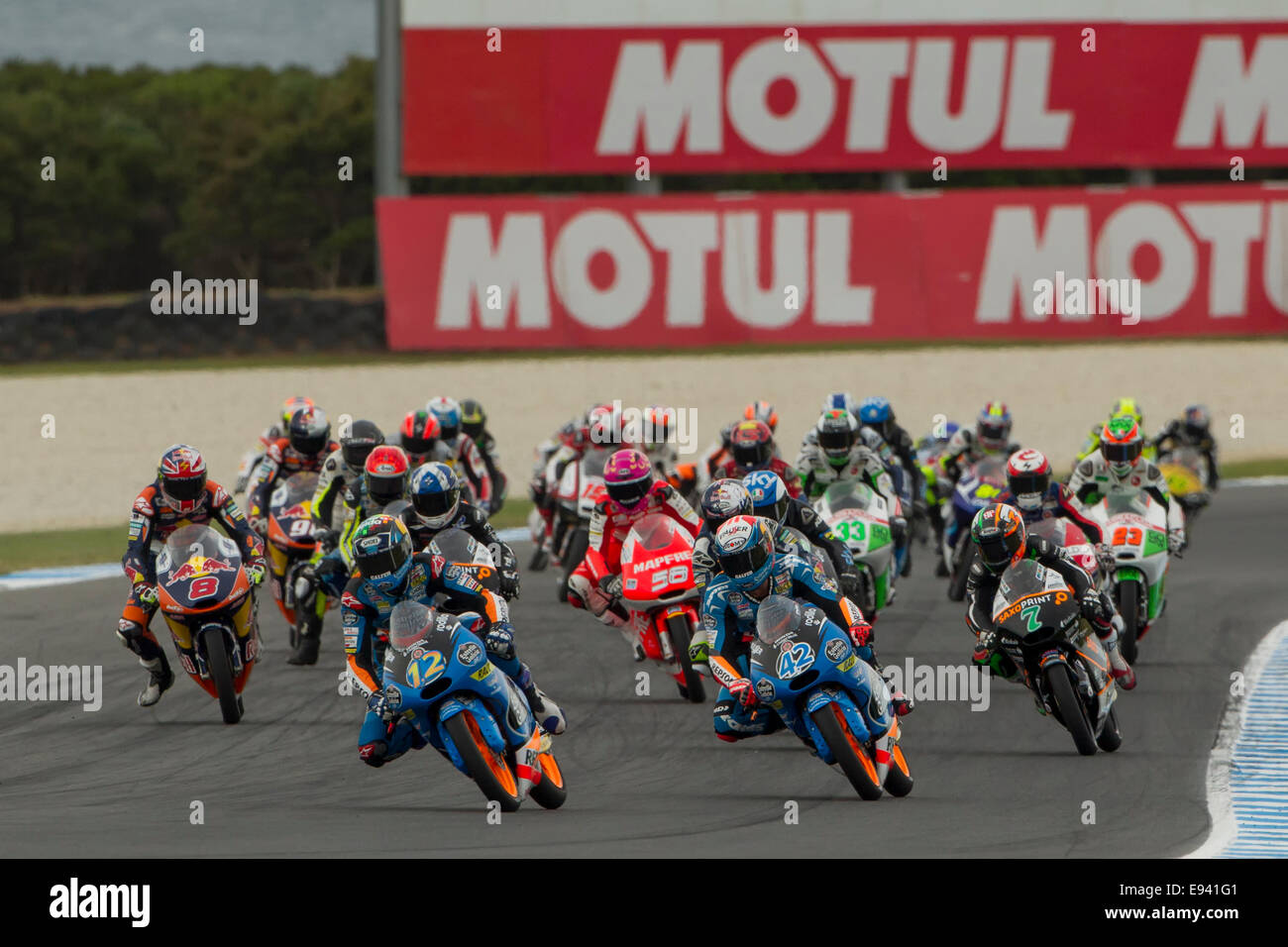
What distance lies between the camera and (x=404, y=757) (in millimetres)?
11883

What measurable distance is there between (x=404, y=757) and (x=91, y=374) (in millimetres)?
24960

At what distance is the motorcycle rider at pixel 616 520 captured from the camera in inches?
523

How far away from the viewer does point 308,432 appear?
50.8 ft

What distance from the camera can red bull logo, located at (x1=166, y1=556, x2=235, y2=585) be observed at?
12484 mm

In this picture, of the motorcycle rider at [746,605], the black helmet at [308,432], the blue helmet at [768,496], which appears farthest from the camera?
the black helmet at [308,432]

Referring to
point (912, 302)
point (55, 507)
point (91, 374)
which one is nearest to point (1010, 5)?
point (912, 302)

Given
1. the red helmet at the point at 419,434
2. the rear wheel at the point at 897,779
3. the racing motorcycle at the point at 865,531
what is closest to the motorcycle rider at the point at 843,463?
the racing motorcycle at the point at 865,531

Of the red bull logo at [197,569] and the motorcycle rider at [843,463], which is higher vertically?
the motorcycle rider at [843,463]

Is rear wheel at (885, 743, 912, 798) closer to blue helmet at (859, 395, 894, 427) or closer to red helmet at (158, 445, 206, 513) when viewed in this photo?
red helmet at (158, 445, 206, 513)

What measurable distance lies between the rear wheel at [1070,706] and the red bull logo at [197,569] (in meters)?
4.91

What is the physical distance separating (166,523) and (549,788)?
13.0 ft

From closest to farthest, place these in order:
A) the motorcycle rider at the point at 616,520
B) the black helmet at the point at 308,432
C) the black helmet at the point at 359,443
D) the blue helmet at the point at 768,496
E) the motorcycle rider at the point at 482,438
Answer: the blue helmet at the point at 768,496
the motorcycle rider at the point at 616,520
the black helmet at the point at 359,443
the black helmet at the point at 308,432
the motorcycle rider at the point at 482,438

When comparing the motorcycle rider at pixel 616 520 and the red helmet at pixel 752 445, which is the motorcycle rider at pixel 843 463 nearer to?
the red helmet at pixel 752 445

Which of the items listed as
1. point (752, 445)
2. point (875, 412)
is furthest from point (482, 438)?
point (752, 445)
